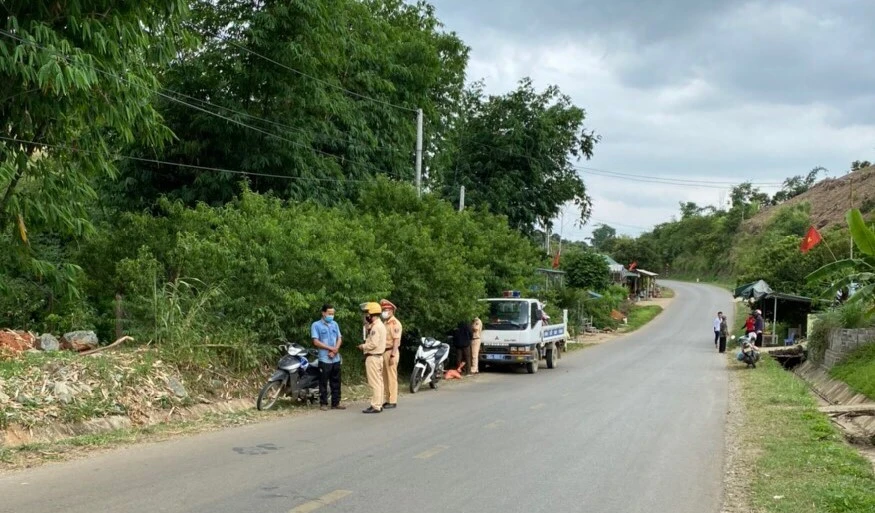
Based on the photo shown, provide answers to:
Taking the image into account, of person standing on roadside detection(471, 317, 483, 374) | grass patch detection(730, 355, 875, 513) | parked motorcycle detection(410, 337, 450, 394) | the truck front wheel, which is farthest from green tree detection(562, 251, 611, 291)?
grass patch detection(730, 355, 875, 513)

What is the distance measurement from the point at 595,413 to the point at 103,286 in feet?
44.2

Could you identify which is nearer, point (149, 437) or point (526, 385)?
point (149, 437)

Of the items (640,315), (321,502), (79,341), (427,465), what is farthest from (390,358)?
(640,315)

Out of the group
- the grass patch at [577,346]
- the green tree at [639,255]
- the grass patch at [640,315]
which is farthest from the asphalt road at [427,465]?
the green tree at [639,255]

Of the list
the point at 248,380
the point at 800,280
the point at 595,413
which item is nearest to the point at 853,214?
the point at 595,413

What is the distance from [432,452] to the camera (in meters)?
9.44

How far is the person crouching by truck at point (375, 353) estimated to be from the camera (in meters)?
13.1

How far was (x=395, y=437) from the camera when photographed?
1045cm

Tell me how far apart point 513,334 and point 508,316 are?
0.80 meters

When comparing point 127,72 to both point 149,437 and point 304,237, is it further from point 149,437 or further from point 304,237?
point 149,437

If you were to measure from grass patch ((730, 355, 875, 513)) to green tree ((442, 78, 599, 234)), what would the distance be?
2436 centimetres

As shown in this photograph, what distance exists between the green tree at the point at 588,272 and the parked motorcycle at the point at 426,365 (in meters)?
35.8

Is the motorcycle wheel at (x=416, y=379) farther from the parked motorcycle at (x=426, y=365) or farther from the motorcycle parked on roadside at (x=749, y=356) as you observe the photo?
the motorcycle parked on roadside at (x=749, y=356)

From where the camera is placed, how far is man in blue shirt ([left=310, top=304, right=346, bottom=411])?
13.1m
